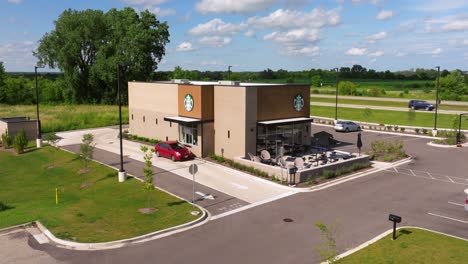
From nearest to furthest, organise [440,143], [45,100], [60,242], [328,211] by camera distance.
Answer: [60,242]
[328,211]
[440,143]
[45,100]

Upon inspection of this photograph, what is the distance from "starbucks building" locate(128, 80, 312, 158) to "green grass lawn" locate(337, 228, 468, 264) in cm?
1534

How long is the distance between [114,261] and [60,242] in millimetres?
3053

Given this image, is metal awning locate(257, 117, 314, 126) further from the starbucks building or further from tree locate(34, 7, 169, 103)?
tree locate(34, 7, 169, 103)

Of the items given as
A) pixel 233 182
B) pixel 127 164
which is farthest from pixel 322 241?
pixel 127 164

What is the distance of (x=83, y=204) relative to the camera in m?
21.5

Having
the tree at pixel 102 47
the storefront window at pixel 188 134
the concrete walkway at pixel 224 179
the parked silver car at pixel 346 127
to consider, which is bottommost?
the concrete walkway at pixel 224 179

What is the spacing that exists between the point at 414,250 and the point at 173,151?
20334mm

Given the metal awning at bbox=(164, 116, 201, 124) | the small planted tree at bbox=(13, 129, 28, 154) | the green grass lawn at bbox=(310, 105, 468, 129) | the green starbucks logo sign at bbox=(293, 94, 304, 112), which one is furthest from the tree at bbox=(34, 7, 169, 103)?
the green starbucks logo sign at bbox=(293, 94, 304, 112)

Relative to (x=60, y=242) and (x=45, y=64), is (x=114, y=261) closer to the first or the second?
(x=60, y=242)

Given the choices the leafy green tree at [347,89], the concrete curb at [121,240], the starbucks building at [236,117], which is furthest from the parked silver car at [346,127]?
the leafy green tree at [347,89]

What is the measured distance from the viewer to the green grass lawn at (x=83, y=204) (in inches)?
704

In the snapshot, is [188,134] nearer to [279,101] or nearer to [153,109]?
[153,109]

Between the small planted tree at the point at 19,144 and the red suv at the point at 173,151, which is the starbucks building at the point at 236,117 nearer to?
the red suv at the point at 173,151

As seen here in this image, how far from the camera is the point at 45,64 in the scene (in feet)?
273
